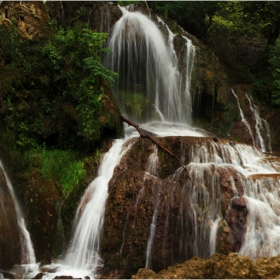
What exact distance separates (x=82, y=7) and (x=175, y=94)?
207 inches

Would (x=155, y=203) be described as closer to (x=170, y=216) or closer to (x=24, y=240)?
(x=170, y=216)

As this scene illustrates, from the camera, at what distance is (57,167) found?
25.6 ft

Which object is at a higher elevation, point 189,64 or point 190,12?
Answer: point 190,12

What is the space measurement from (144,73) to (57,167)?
20.2 feet

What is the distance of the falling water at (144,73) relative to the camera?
1205 cm

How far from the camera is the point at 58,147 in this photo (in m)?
8.80

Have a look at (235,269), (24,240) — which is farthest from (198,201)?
(24,240)

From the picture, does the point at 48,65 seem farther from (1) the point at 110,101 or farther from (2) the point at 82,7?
(2) the point at 82,7

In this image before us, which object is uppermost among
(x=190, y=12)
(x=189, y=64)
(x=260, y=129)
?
(x=190, y=12)

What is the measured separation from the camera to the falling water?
39.5 feet

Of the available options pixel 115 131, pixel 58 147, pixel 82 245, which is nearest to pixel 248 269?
pixel 82 245

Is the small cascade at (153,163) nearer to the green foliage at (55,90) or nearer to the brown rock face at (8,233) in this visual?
the green foliage at (55,90)

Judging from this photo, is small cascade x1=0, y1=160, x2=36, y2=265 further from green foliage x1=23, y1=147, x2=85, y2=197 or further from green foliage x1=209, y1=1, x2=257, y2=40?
green foliage x1=209, y1=1, x2=257, y2=40

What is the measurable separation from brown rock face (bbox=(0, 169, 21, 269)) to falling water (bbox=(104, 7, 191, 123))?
609 centimetres
